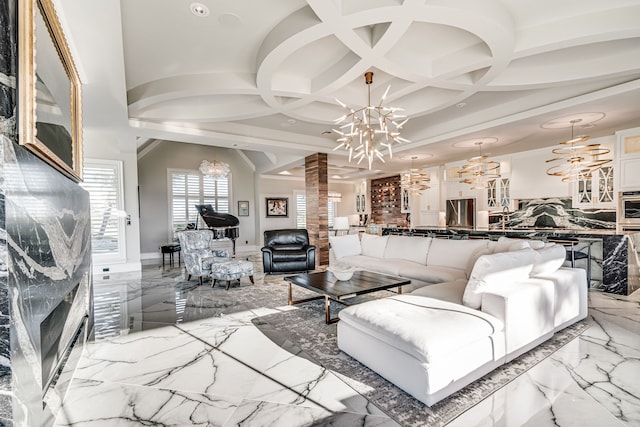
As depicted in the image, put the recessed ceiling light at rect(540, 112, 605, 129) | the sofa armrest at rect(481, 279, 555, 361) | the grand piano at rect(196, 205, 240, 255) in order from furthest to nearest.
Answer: the grand piano at rect(196, 205, 240, 255) < the recessed ceiling light at rect(540, 112, 605, 129) < the sofa armrest at rect(481, 279, 555, 361)

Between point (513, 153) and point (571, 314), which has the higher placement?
point (513, 153)

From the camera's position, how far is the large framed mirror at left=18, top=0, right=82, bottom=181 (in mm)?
1271

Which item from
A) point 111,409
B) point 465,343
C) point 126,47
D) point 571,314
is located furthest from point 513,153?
point 111,409

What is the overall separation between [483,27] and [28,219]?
3.59 metres

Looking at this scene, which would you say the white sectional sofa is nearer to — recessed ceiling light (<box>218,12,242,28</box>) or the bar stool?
the bar stool

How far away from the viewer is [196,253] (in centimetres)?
505

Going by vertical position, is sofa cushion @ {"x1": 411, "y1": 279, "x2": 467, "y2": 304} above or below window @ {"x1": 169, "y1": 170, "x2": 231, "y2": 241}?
below

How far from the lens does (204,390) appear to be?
1998 millimetres

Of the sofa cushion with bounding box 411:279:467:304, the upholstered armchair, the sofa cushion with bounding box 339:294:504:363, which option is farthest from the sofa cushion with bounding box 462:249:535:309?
the upholstered armchair

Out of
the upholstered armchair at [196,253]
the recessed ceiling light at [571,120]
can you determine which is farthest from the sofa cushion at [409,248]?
the upholstered armchair at [196,253]

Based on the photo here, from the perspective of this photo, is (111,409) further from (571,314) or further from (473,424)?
(571,314)

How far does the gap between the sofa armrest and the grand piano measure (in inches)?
260

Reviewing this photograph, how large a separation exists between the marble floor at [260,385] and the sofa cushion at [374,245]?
2.68 meters

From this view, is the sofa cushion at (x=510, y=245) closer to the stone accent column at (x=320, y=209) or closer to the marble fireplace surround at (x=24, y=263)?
the marble fireplace surround at (x=24, y=263)
